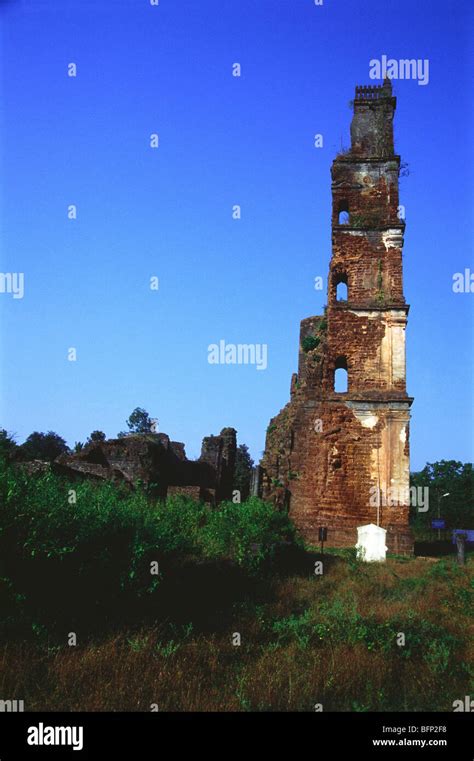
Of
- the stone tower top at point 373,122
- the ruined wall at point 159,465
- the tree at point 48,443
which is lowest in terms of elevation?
the ruined wall at point 159,465

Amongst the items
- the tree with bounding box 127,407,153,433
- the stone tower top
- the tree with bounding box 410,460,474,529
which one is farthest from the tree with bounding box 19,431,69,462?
the stone tower top

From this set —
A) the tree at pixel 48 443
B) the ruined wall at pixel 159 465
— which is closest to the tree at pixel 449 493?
the ruined wall at pixel 159 465

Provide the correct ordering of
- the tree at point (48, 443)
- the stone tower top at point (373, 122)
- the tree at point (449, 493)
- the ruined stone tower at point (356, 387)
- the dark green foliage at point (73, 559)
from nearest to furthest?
the dark green foliage at point (73, 559), the ruined stone tower at point (356, 387), the stone tower top at point (373, 122), the tree at point (449, 493), the tree at point (48, 443)

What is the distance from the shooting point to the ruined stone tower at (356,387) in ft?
62.8

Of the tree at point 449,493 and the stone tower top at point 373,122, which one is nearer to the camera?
the stone tower top at point 373,122

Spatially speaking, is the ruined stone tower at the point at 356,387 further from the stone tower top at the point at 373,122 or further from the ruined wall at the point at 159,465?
the ruined wall at the point at 159,465

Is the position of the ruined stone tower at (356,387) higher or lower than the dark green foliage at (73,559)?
higher

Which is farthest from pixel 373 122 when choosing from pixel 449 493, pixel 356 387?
pixel 449 493

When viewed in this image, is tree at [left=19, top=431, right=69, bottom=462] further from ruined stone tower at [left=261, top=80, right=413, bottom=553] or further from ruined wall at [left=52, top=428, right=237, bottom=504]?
ruined stone tower at [left=261, top=80, right=413, bottom=553]

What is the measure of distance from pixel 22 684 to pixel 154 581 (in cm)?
283

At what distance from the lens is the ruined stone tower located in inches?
754

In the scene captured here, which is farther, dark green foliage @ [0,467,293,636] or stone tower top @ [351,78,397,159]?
stone tower top @ [351,78,397,159]

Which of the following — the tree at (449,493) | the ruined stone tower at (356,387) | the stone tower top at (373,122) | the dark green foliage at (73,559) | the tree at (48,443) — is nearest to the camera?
the dark green foliage at (73,559)
